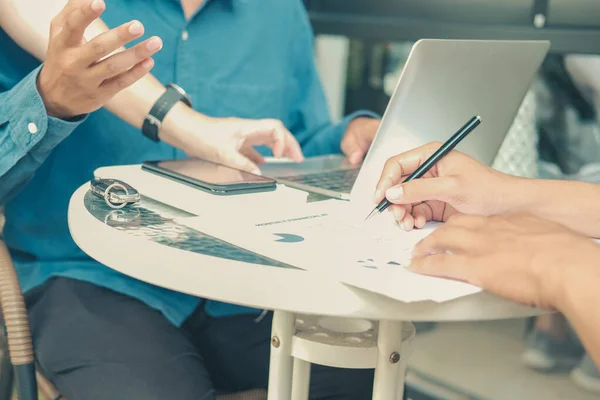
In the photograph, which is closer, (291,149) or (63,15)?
(63,15)

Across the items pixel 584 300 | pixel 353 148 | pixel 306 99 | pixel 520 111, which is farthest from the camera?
pixel 520 111

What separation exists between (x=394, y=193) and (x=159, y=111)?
450 mm

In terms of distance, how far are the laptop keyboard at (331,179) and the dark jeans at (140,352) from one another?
28 cm

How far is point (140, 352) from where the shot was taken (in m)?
1.04

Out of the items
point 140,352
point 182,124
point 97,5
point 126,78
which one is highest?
point 97,5

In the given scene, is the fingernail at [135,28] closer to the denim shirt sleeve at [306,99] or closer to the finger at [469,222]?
the finger at [469,222]

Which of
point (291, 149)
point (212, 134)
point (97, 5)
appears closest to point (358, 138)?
point (291, 149)

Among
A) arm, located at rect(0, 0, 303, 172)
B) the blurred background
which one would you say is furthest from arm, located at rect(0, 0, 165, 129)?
the blurred background

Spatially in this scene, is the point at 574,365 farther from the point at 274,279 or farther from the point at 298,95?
the point at 274,279

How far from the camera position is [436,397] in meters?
2.21

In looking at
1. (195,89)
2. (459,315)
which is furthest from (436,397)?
(459,315)

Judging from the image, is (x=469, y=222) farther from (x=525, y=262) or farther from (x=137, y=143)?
(x=137, y=143)

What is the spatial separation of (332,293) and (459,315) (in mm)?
125

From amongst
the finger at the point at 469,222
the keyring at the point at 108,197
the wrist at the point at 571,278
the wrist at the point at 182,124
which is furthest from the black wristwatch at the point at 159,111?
the wrist at the point at 571,278
